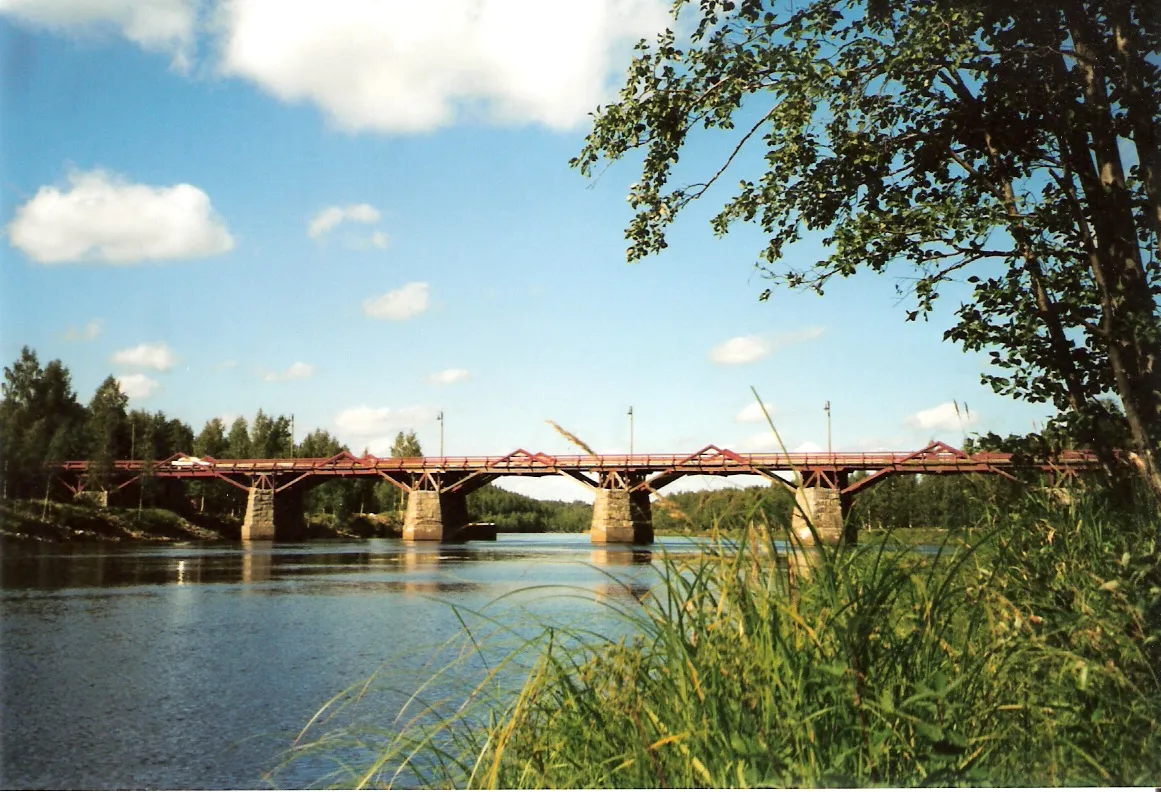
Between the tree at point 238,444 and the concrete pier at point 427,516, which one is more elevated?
the tree at point 238,444

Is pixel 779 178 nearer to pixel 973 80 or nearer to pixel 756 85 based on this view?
pixel 756 85

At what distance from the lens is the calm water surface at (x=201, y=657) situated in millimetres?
8305

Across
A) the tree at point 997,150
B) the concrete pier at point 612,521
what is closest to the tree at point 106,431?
the concrete pier at point 612,521

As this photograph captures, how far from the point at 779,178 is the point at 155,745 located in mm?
7963

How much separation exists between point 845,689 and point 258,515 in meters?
70.8

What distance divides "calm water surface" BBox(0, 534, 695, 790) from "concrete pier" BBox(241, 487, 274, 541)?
38.5m

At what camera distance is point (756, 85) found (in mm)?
7121

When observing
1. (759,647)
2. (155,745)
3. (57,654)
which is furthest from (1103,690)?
(57,654)

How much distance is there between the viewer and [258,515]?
68875 millimetres

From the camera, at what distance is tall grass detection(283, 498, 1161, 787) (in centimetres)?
302

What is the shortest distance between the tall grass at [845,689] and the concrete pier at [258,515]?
225ft

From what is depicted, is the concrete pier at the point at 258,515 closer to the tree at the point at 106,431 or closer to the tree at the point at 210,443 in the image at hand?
the tree at the point at 106,431

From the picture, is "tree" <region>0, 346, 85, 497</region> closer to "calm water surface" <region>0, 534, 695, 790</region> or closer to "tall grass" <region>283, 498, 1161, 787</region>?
"calm water surface" <region>0, 534, 695, 790</region>

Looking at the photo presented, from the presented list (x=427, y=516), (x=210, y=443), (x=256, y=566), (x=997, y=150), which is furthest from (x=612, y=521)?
(x=997, y=150)
